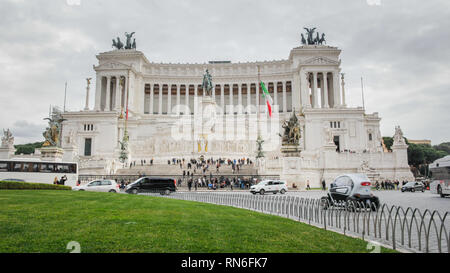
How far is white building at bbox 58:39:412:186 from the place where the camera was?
46.2 m

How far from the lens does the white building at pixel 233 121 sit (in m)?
46.2

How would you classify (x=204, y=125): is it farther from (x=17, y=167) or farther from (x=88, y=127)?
(x=17, y=167)

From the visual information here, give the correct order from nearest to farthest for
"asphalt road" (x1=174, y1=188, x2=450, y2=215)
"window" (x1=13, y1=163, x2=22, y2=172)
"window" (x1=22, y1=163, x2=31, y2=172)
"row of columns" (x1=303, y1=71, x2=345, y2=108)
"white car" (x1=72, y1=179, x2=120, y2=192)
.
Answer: "asphalt road" (x1=174, y1=188, x2=450, y2=215), "white car" (x1=72, y1=179, x2=120, y2=192), "window" (x1=13, y1=163, x2=22, y2=172), "window" (x1=22, y1=163, x2=31, y2=172), "row of columns" (x1=303, y1=71, x2=345, y2=108)

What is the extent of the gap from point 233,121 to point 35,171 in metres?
42.8

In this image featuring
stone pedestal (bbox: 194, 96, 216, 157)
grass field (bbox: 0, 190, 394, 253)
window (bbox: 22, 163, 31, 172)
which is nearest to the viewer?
grass field (bbox: 0, 190, 394, 253)

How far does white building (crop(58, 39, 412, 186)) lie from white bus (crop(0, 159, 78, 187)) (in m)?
11.2

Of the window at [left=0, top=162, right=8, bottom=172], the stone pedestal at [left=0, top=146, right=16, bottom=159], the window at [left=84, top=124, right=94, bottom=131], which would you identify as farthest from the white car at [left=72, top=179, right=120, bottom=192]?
the window at [left=84, top=124, right=94, bottom=131]

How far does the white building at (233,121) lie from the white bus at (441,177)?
1194 cm

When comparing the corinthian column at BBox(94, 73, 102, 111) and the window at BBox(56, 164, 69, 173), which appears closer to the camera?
the window at BBox(56, 164, 69, 173)

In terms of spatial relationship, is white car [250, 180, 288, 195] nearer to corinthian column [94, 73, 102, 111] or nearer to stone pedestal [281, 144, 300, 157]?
stone pedestal [281, 144, 300, 157]

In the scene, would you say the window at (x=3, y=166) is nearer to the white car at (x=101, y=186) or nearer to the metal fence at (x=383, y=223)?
the white car at (x=101, y=186)

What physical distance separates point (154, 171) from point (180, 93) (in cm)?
5933

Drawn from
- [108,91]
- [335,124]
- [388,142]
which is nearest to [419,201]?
[335,124]
